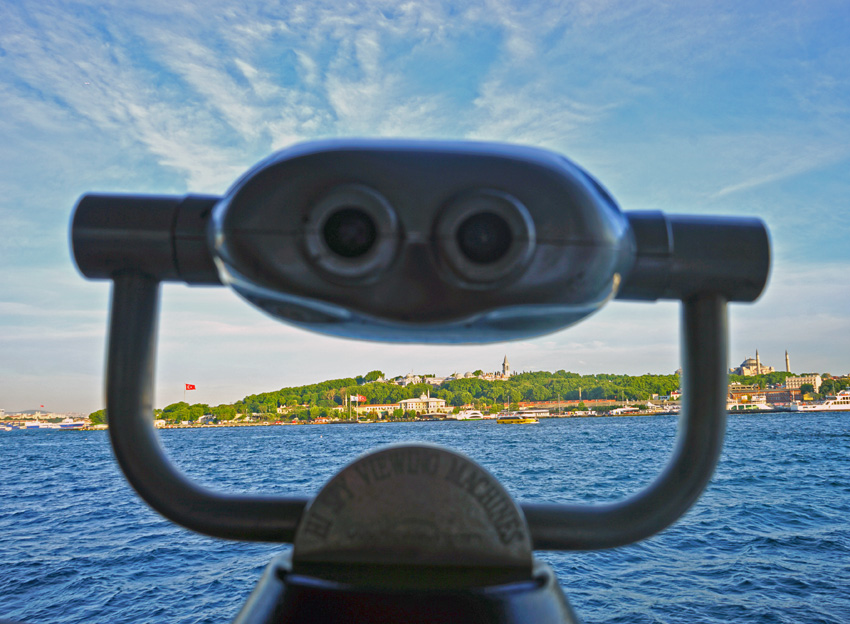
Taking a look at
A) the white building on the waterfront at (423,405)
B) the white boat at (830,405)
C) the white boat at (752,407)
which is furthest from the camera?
the white boat at (752,407)

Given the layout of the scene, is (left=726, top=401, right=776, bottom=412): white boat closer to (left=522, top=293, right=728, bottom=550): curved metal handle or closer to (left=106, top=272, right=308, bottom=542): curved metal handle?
A: (left=522, top=293, right=728, bottom=550): curved metal handle

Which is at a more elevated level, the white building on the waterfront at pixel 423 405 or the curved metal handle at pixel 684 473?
the curved metal handle at pixel 684 473

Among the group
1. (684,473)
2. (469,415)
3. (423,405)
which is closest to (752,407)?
(469,415)

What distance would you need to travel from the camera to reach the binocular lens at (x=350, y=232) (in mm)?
436

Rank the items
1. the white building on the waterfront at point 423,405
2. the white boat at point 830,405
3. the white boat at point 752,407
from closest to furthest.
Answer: the white boat at point 830,405 → the white building on the waterfront at point 423,405 → the white boat at point 752,407

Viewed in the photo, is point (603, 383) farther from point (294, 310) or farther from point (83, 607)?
point (294, 310)

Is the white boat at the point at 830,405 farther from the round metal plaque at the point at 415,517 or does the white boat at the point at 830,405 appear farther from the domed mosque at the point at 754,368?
the round metal plaque at the point at 415,517

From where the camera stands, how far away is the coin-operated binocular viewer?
1.43 feet

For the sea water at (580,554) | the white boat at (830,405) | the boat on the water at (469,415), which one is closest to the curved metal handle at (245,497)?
the sea water at (580,554)

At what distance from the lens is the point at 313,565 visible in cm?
52

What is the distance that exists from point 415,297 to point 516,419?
74.0m

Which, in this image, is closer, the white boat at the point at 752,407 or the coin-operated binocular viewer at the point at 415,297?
the coin-operated binocular viewer at the point at 415,297

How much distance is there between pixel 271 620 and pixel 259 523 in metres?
0.13

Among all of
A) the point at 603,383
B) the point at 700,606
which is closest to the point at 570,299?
the point at 700,606
